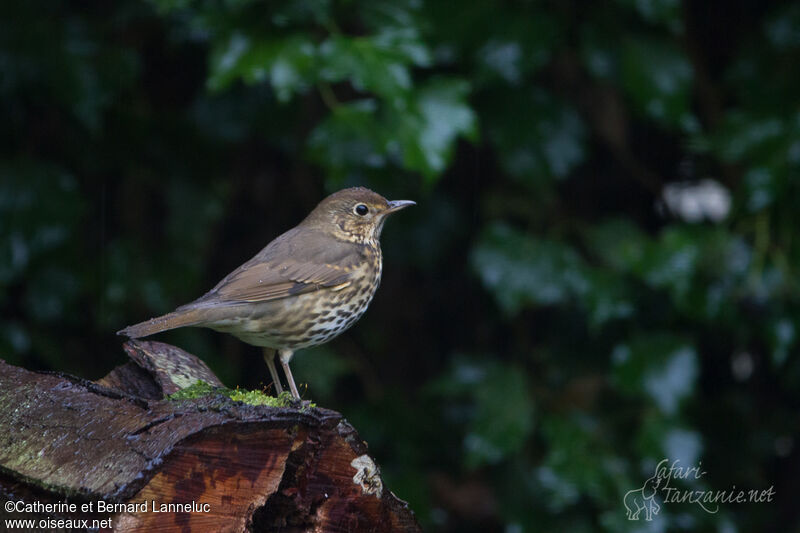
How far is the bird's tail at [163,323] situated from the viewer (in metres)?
2.48

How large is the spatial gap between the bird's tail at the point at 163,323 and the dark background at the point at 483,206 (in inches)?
32.7

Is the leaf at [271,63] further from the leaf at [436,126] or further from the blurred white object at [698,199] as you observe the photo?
the blurred white object at [698,199]

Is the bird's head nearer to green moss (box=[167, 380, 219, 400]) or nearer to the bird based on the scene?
the bird

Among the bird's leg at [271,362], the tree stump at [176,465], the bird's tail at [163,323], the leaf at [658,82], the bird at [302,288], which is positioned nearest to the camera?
the tree stump at [176,465]

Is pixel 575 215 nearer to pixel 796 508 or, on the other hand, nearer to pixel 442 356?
pixel 442 356

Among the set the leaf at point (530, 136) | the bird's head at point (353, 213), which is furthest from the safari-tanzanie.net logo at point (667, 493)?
the bird's head at point (353, 213)

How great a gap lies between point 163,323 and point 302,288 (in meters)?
0.56

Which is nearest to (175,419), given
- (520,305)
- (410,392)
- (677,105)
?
(520,305)

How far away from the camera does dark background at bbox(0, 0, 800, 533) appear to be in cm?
355

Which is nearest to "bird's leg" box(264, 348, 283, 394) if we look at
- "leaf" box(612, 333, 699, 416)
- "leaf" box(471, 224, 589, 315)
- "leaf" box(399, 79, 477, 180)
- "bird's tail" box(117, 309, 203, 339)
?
Result: "bird's tail" box(117, 309, 203, 339)

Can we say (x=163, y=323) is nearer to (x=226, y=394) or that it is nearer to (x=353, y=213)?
(x=226, y=394)

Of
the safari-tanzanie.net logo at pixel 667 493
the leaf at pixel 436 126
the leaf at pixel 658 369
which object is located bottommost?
the safari-tanzanie.net logo at pixel 667 493

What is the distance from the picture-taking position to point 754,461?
4.33 m

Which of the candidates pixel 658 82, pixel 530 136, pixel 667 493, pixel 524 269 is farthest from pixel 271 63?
pixel 667 493
